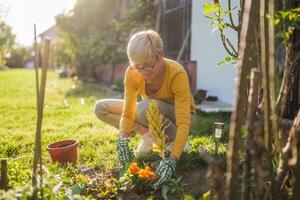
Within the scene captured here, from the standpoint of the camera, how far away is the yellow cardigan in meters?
2.90

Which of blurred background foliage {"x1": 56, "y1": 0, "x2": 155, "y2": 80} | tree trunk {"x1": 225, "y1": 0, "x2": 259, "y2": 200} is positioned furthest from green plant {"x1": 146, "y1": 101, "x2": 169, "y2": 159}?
blurred background foliage {"x1": 56, "y1": 0, "x2": 155, "y2": 80}

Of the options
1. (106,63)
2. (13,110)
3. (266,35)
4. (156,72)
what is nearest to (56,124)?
(13,110)

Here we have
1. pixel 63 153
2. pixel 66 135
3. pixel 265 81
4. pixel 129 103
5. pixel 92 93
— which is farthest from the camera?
pixel 92 93

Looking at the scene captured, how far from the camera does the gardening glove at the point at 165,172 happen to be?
2576 mm

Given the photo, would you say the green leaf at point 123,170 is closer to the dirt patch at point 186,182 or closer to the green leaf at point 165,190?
the dirt patch at point 186,182

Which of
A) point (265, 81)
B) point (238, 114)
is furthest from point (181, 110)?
point (238, 114)

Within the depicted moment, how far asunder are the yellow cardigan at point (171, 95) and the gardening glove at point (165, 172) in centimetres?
13

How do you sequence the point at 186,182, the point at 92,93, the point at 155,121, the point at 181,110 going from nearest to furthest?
the point at 155,121
the point at 186,182
the point at 181,110
the point at 92,93

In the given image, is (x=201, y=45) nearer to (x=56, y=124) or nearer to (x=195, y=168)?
(x=56, y=124)

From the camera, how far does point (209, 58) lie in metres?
7.15

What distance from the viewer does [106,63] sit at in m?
12.4

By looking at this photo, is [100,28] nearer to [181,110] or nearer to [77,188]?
[181,110]

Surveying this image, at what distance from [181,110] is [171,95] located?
0.55m

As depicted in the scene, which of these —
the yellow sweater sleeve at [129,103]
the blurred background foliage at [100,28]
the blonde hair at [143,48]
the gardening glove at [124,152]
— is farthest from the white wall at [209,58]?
the gardening glove at [124,152]
